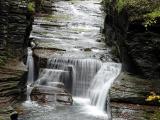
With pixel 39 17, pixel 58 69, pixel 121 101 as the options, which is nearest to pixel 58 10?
pixel 39 17

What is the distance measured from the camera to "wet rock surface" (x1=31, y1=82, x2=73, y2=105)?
15750mm

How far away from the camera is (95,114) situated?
14.9 m

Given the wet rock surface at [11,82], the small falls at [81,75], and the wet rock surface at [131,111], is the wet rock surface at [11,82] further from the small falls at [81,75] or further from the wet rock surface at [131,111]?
the wet rock surface at [131,111]

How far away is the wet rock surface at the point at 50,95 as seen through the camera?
15750 mm

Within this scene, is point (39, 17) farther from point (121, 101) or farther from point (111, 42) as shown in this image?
point (121, 101)

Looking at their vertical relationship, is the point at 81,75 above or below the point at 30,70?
below

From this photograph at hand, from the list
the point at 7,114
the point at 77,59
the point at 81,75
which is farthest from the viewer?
the point at 77,59

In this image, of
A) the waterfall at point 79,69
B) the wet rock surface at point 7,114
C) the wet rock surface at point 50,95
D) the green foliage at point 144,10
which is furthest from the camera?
the waterfall at point 79,69

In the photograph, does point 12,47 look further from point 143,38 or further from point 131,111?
point 131,111

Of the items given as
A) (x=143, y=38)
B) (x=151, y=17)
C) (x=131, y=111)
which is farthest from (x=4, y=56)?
(x=151, y=17)

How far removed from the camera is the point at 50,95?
16.0m

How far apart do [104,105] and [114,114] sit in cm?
277

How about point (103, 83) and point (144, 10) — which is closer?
point (144, 10)

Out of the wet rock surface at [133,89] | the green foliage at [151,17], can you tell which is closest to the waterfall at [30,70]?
the wet rock surface at [133,89]
